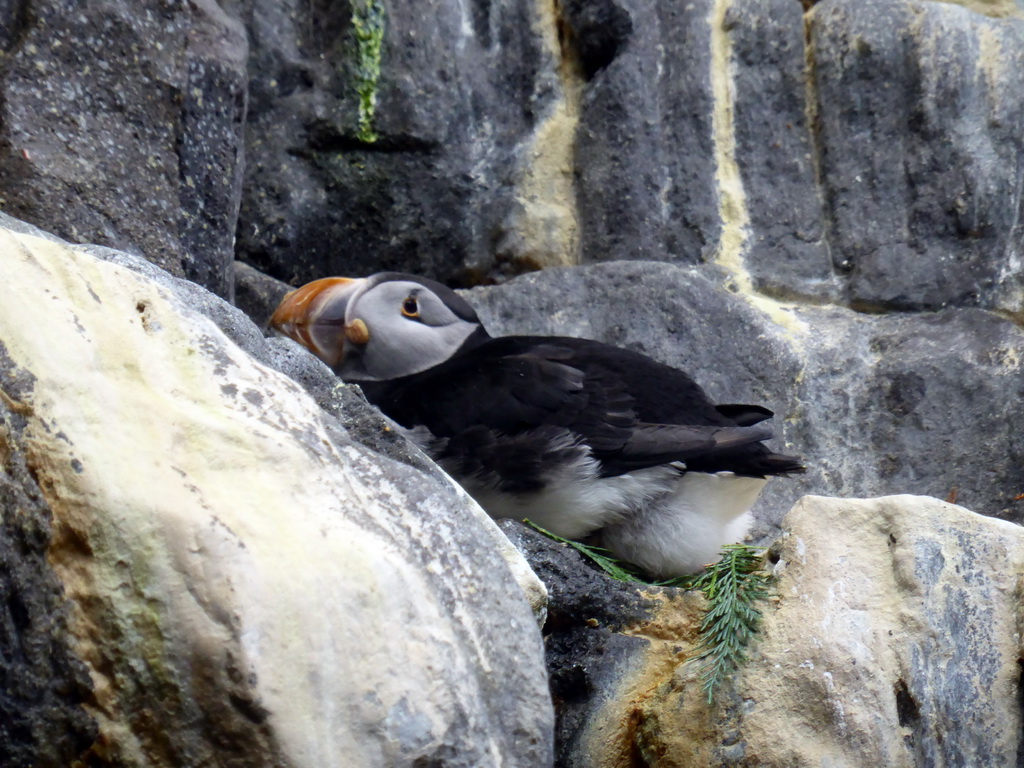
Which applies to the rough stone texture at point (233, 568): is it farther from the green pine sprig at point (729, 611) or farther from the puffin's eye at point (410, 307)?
the puffin's eye at point (410, 307)

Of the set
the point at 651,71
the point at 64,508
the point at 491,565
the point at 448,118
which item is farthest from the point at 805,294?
the point at 64,508

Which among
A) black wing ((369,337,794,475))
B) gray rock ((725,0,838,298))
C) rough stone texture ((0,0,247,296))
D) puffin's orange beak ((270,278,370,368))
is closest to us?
rough stone texture ((0,0,247,296))

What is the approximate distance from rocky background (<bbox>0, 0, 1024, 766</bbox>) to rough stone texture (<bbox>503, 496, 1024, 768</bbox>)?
3.53 ft

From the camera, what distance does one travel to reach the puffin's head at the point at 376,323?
3.01m

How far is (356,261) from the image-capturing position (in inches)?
150

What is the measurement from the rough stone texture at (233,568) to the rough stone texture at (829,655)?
0.52 metres

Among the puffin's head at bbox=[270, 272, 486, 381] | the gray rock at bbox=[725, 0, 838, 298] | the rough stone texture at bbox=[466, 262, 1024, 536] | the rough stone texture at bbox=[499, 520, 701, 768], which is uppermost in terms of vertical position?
the gray rock at bbox=[725, 0, 838, 298]

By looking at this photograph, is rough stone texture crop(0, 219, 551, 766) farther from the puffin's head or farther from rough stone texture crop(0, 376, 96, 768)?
the puffin's head

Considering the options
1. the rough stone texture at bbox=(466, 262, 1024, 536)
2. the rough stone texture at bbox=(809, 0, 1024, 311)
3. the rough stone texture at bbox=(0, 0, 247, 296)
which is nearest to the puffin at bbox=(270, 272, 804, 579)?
the rough stone texture at bbox=(0, 0, 247, 296)

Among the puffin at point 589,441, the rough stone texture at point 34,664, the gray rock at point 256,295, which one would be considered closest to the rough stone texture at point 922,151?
the puffin at point 589,441

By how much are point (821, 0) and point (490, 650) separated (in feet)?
9.90

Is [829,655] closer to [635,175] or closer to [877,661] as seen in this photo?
[877,661]

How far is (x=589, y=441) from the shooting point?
2.66 metres

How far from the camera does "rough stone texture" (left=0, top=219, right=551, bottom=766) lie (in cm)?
147
